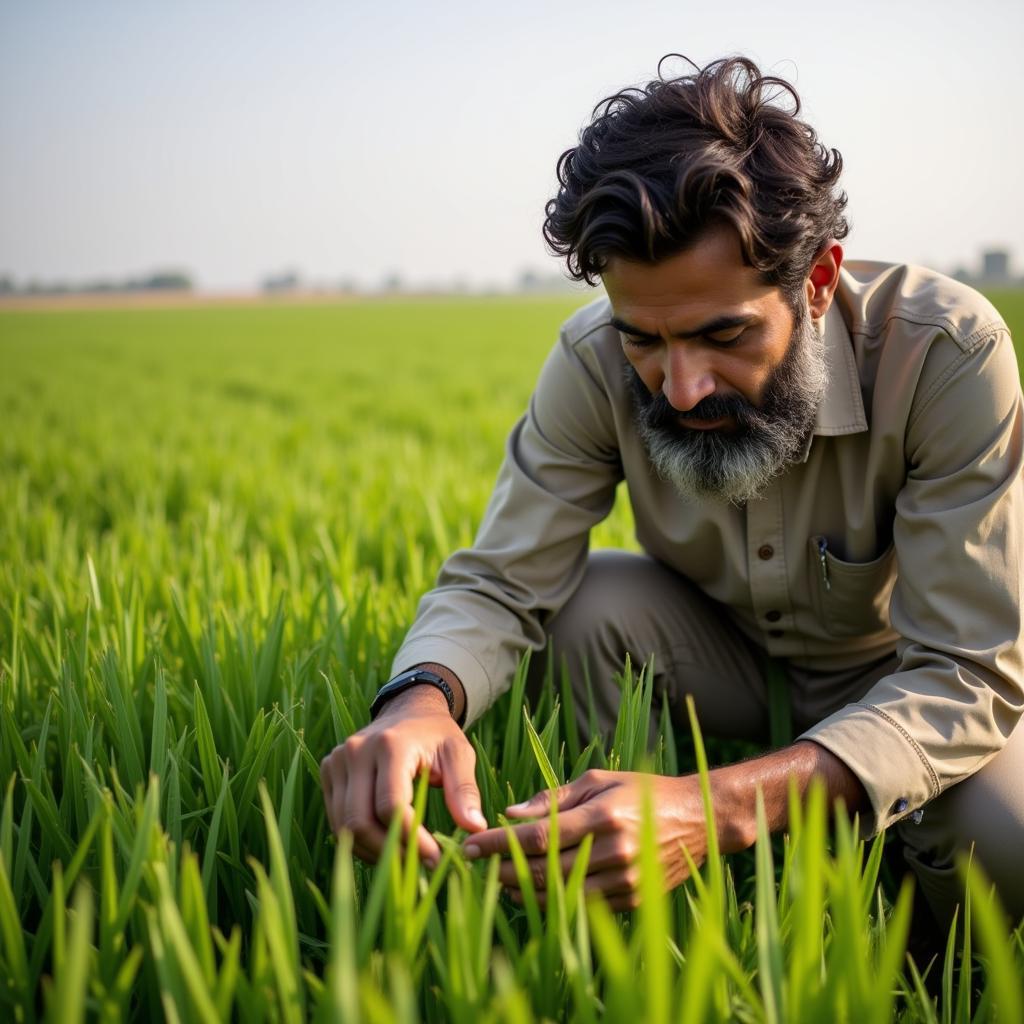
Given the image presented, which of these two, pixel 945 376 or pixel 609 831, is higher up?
pixel 945 376

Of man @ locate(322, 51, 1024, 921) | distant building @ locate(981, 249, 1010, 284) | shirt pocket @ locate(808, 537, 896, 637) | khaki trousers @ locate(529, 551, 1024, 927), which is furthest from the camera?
distant building @ locate(981, 249, 1010, 284)

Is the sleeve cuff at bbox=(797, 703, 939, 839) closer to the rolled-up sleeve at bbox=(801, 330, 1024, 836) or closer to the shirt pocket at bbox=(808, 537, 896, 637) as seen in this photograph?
the rolled-up sleeve at bbox=(801, 330, 1024, 836)

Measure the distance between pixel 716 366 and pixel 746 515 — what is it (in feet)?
1.18

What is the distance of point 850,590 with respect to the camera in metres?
→ 1.81

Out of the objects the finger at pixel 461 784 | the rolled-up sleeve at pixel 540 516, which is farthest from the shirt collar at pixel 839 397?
the finger at pixel 461 784

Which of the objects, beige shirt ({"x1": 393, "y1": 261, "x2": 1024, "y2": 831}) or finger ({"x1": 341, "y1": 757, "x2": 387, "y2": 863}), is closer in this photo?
finger ({"x1": 341, "y1": 757, "x2": 387, "y2": 863})

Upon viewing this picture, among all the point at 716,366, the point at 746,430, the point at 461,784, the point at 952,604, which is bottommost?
the point at 461,784

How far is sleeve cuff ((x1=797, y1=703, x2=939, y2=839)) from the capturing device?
1.34 m

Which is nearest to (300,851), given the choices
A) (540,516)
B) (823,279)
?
(540,516)

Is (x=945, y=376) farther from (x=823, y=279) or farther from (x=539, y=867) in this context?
(x=539, y=867)

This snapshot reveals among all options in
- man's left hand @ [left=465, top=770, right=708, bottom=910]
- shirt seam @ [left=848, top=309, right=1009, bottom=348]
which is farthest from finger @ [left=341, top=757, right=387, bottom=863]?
shirt seam @ [left=848, top=309, right=1009, bottom=348]

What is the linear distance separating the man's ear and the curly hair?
0.02 m

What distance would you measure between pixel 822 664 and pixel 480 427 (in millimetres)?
3830

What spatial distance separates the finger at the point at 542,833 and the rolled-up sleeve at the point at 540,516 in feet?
2.00
